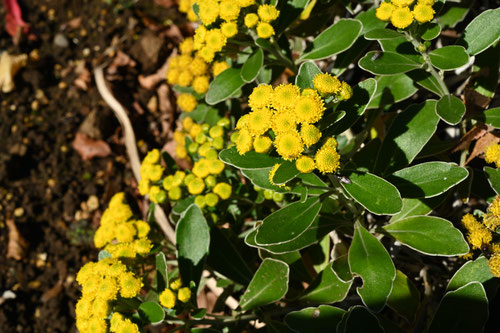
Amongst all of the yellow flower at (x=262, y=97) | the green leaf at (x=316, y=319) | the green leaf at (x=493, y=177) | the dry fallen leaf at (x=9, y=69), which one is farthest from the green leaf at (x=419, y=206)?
the dry fallen leaf at (x=9, y=69)

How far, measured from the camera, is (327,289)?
8.05 feet

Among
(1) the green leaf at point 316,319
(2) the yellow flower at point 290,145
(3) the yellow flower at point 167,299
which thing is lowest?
(1) the green leaf at point 316,319

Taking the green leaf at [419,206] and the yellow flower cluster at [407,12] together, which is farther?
the green leaf at [419,206]

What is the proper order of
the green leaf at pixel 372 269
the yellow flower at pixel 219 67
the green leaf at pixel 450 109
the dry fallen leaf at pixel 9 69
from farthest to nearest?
the dry fallen leaf at pixel 9 69
the yellow flower at pixel 219 67
the green leaf at pixel 450 109
the green leaf at pixel 372 269

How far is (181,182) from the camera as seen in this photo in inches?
105

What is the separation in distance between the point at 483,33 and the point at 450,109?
0.43m

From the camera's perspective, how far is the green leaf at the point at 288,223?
208 centimetres

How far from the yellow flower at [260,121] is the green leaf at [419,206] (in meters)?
1.02

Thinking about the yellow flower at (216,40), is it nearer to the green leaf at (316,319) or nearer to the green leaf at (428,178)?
the green leaf at (428,178)

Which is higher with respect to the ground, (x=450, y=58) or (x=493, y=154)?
(x=450, y=58)

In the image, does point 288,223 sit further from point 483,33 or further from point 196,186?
point 483,33

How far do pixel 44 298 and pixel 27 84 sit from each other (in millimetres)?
2225

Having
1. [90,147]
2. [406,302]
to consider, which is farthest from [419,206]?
[90,147]

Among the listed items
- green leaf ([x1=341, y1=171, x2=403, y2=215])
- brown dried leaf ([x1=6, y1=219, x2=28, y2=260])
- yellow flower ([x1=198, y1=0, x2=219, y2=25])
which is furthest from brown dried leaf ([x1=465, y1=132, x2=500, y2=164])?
brown dried leaf ([x1=6, y1=219, x2=28, y2=260])
